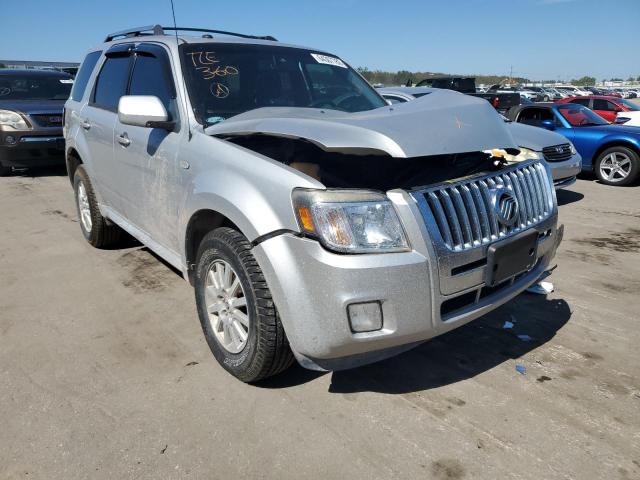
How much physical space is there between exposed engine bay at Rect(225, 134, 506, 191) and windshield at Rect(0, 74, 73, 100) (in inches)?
335

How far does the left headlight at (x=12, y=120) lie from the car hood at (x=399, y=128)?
23.4ft

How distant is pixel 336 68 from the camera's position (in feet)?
13.3

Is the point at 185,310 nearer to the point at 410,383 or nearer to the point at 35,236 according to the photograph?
the point at 410,383

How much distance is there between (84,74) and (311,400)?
4.13 m

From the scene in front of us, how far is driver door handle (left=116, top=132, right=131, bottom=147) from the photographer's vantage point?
3.63 meters

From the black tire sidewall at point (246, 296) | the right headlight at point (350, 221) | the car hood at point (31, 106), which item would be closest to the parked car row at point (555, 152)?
the black tire sidewall at point (246, 296)

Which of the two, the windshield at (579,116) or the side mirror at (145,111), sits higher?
the side mirror at (145,111)

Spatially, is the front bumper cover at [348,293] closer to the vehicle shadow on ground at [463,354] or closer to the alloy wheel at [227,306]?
the alloy wheel at [227,306]

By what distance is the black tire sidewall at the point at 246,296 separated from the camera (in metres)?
2.40

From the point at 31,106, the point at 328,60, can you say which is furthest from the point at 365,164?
the point at 31,106

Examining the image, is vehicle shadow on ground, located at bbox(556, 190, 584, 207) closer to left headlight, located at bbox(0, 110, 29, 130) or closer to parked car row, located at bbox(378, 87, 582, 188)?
parked car row, located at bbox(378, 87, 582, 188)

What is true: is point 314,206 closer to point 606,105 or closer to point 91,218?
point 91,218

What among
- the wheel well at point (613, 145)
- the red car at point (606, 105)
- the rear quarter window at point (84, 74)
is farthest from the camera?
the red car at point (606, 105)

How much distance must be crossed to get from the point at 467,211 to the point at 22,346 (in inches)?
109
